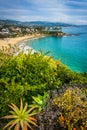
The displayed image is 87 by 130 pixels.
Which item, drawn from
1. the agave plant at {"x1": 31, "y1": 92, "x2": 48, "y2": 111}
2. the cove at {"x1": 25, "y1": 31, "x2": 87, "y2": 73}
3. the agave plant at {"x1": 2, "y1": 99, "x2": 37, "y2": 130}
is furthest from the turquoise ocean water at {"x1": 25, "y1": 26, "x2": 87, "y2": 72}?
the agave plant at {"x1": 2, "y1": 99, "x2": 37, "y2": 130}

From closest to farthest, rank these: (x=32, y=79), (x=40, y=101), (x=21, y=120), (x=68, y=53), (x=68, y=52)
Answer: (x=21, y=120), (x=40, y=101), (x=32, y=79), (x=68, y=53), (x=68, y=52)

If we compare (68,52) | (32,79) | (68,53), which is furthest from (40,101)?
(68,52)

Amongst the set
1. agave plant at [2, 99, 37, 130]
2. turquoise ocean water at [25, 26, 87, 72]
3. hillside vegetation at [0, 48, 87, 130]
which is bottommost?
turquoise ocean water at [25, 26, 87, 72]

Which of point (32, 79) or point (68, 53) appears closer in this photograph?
point (32, 79)

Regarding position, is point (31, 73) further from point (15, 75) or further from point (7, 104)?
point (7, 104)

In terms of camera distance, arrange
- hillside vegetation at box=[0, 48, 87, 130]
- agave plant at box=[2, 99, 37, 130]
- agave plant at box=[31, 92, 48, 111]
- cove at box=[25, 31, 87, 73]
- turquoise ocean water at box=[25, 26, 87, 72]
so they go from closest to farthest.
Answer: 1. agave plant at box=[2, 99, 37, 130]
2. agave plant at box=[31, 92, 48, 111]
3. hillside vegetation at box=[0, 48, 87, 130]
4. cove at box=[25, 31, 87, 73]
5. turquoise ocean water at box=[25, 26, 87, 72]

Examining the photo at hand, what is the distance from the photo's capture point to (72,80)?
336 inches

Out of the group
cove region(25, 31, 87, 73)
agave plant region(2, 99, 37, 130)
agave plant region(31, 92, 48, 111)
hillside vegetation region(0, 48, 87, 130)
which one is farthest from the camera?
cove region(25, 31, 87, 73)

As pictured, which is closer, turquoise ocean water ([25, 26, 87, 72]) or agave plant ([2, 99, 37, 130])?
agave plant ([2, 99, 37, 130])

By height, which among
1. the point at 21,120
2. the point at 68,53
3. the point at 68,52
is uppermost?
the point at 21,120

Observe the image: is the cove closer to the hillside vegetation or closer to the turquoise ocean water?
the turquoise ocean water

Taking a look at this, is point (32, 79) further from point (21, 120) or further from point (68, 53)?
point (68, 53)

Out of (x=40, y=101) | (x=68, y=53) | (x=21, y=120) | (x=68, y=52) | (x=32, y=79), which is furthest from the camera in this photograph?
(x=68, y=52)

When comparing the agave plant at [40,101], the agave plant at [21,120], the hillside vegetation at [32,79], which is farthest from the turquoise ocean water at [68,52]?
the agave plant at [21,120]
